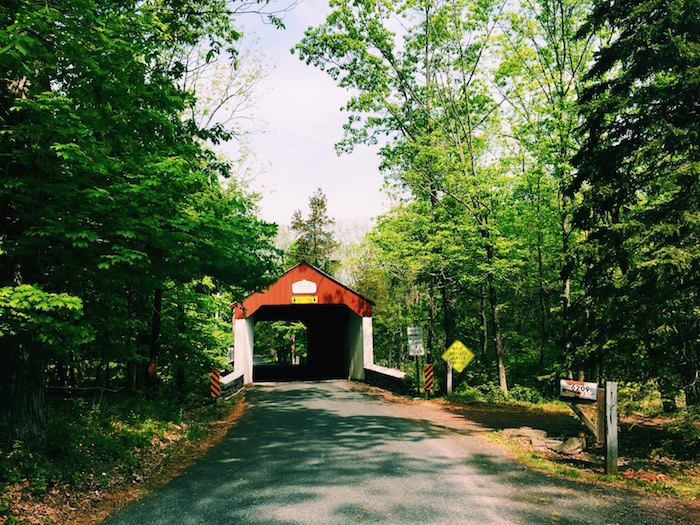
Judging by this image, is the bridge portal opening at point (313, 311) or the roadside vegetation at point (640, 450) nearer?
the roadside vegetation at point (640, 450)

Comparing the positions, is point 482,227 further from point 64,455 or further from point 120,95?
point 64,455

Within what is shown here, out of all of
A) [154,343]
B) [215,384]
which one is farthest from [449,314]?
[154,343]

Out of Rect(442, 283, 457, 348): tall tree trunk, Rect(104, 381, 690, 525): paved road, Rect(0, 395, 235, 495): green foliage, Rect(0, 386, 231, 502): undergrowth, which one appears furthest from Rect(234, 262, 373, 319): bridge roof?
Rect(104, 381, 690, 525): paved road

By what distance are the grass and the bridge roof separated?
39.3 feet

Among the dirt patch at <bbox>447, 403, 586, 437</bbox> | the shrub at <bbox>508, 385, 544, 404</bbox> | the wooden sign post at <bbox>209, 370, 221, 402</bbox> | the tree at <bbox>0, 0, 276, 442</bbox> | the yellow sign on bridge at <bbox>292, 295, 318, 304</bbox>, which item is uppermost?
the tree at <bbox>0, 0, 276, 442</bbox>

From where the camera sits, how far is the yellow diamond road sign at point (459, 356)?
16.1 m

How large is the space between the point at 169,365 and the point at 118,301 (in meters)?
6.22

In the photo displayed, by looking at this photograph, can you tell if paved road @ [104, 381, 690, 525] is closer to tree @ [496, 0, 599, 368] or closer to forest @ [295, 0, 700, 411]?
forest @ [295, 0, 700, 411]

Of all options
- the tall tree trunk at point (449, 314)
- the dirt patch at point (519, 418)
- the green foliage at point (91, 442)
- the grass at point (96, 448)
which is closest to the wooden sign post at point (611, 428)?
the dirt patch at point (519, 418)

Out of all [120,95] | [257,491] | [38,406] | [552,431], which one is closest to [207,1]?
[120,95]

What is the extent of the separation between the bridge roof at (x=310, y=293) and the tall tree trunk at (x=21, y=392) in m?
17.3

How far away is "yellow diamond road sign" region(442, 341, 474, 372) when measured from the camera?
1611 centimetres

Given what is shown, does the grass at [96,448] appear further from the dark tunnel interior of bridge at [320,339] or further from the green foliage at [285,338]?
the green foliage at [285,338]

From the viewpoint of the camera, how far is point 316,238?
47.8m
